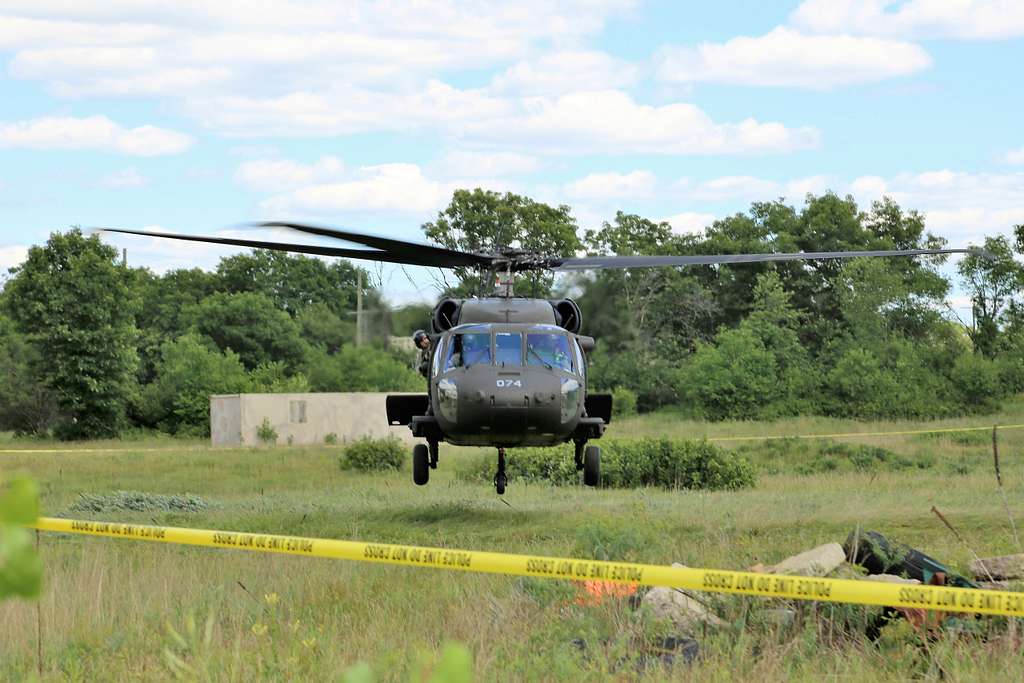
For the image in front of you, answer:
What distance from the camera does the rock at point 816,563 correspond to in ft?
30.1

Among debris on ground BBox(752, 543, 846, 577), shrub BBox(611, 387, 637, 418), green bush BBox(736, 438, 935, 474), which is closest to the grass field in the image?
debris on ground BBox(752, 543, 846, 577)

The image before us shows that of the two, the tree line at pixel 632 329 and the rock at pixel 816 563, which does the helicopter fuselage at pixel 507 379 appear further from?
the tree line at pixel 632 329

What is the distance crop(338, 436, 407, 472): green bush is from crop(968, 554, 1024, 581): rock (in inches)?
906

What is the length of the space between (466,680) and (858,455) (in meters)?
34.0

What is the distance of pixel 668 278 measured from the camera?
66.7m

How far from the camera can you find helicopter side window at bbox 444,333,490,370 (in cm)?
1561

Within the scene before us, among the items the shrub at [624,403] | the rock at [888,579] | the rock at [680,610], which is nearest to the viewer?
the rock at [680,610]

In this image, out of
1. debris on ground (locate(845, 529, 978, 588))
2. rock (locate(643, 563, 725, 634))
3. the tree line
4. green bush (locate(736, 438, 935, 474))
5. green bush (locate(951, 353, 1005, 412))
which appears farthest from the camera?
green bush (locate(951, 353, 1005, 412))

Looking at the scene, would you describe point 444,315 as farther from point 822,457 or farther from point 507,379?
point 822,457

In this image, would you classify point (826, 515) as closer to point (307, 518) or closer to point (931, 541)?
point (931, 541)

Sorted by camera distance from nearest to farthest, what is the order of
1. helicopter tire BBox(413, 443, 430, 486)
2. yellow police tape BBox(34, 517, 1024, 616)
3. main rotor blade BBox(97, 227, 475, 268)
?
yellow police tape BBox(34, 517, 1024, 616), main rotor blade BBox(97, 227, 475, 268), helicopter tire BBox(413, 443, 430, 486)

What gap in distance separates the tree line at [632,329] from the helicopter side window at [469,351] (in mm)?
22763

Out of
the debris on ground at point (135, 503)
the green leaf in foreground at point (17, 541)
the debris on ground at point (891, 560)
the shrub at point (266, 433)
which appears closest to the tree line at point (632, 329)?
the shrub at point (266, 433)

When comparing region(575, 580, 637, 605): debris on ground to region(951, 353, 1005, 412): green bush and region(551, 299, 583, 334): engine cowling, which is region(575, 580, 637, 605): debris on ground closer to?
region(551, 299, 583, 334): engine cowling
